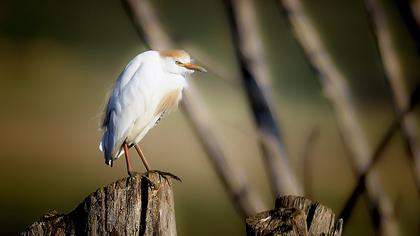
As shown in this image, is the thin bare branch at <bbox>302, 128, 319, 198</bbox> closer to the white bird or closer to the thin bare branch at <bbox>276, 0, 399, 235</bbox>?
the thin bare branch at <bbox>276, 0, 399, 235</bbox>

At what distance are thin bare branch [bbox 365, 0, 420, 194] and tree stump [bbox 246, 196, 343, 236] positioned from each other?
1607mm

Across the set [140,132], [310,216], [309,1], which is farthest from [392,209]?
[310,216]

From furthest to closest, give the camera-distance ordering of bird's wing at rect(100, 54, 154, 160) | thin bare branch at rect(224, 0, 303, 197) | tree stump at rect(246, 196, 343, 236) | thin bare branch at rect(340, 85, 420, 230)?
thin bare branch at rect(224, 0, 303, 197), thin bare branch at rect(340, 85, 420, 230), bird's wing at rect(100, 54, 154, 160), tree stump at rect(246, 196, 343, 236)

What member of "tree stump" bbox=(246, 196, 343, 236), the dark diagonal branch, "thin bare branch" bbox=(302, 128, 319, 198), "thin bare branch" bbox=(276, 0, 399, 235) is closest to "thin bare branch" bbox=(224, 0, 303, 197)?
"thin bare branch" bbox=(302, 128, 319, 198)

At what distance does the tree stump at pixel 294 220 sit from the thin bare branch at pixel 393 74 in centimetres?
161

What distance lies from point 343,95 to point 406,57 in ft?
2.04

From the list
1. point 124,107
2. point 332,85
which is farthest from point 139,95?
point 332,85

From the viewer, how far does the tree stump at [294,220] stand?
1.23 m

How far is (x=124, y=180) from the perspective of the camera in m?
1.41

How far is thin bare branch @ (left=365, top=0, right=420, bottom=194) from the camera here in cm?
287

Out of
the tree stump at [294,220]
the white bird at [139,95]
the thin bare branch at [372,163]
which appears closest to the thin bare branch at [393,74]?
the thin bare branch at [372,163]

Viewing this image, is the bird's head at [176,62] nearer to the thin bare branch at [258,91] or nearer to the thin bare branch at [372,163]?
the thin bare branch at [258,91]

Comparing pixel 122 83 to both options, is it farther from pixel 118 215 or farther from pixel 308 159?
pixel 308 159

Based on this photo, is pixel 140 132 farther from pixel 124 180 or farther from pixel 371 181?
pixel 371 181
